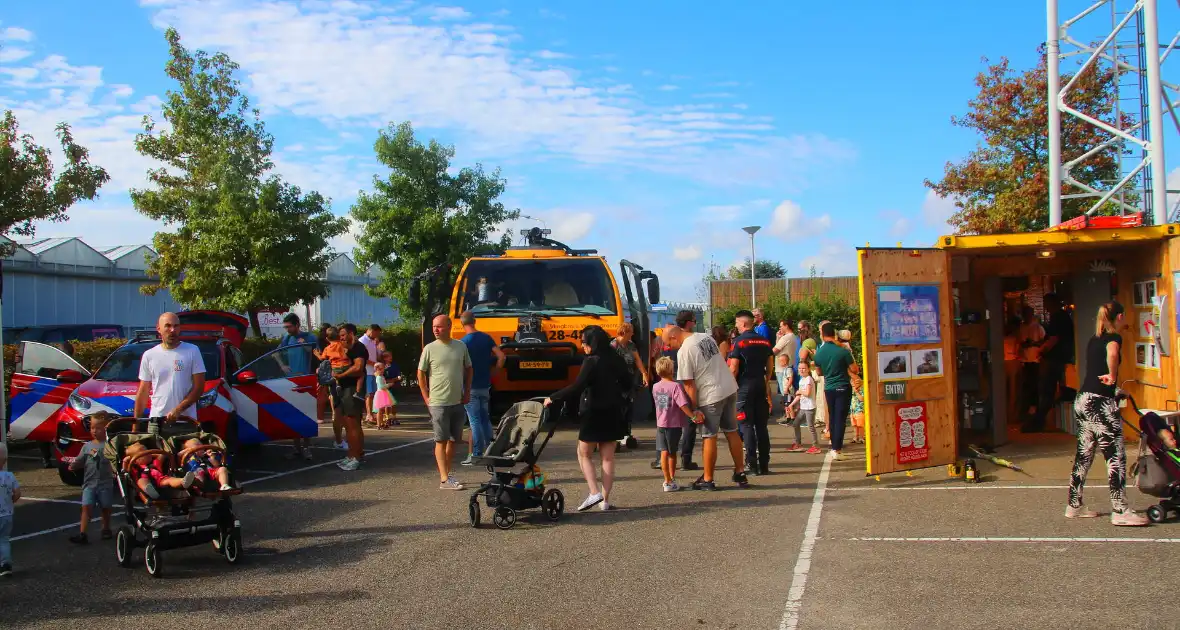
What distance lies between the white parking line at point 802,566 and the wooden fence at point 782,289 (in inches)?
810

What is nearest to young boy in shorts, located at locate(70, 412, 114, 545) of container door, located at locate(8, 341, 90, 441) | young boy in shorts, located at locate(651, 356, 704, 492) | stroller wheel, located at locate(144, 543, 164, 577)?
stroller wheel, located at locate(144, 543, 164, 577)

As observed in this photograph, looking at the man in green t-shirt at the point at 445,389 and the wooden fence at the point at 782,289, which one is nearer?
the man in green t-shirt at the point at 445,389

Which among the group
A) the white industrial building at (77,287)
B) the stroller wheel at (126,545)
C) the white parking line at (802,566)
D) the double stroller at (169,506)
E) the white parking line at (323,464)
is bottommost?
the white parking line at (802,566)

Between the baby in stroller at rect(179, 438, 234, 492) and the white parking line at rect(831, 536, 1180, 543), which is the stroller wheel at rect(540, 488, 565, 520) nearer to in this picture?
the white parking line at rect(831, 536, 1180, 543)

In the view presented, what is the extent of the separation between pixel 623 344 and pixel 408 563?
628 centimetres

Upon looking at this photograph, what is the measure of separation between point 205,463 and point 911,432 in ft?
23.0

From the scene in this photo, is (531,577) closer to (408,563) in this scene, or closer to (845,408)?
(408,563)

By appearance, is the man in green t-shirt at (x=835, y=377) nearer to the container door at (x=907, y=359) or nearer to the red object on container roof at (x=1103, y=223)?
the container door at (x=907, y=359)

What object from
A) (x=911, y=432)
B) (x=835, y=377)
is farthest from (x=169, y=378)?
(x=911, y=432)

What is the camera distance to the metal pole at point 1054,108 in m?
13.5

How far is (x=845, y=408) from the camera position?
36.4 feet

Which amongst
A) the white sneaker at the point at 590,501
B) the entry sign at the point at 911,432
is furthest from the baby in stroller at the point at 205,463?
the entry sign at the point at 911,432

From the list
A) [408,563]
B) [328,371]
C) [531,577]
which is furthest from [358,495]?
[531,577]

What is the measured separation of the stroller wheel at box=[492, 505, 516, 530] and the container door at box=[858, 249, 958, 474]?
157 inches
